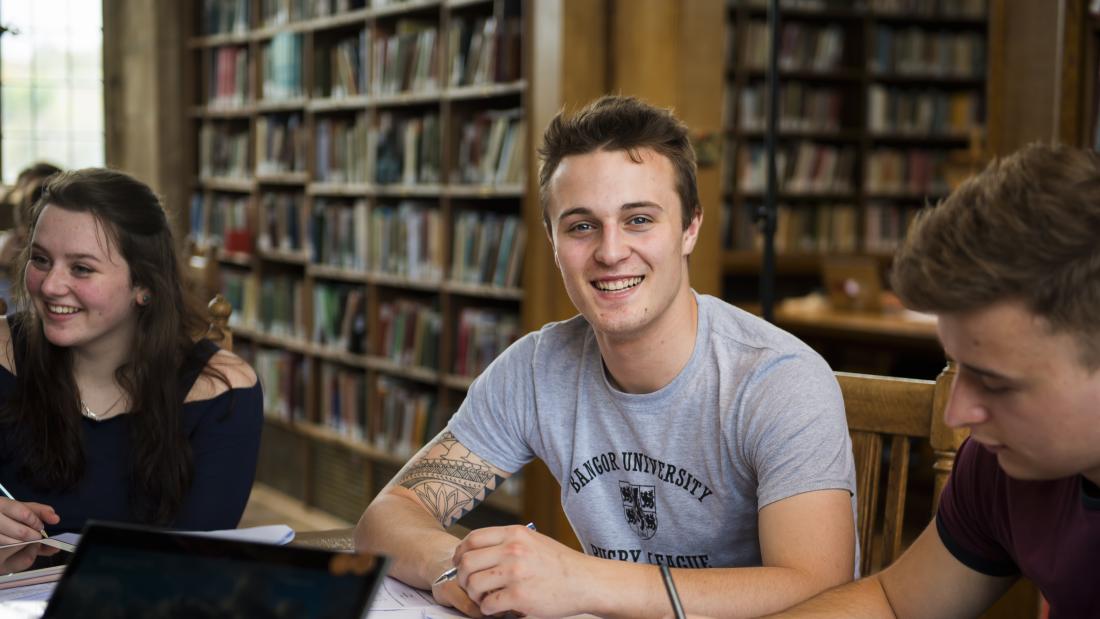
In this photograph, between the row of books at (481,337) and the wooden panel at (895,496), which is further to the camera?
the row of books at (481,337)

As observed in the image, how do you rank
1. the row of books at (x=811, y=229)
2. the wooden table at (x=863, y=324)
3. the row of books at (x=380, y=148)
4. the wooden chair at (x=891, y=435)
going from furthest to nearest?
the row of books at (x=811, y=229) < the wooden table at (x=863, y=324) < the row of books at (x=380, y=148) < the wooden chair at (x=891, y=435)

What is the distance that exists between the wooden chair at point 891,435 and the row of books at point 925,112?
5.16 m

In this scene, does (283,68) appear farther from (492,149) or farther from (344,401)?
(492,149)

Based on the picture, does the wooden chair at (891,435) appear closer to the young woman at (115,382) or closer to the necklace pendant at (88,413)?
the young woman at (115,382)

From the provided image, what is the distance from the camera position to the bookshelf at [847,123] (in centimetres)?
624

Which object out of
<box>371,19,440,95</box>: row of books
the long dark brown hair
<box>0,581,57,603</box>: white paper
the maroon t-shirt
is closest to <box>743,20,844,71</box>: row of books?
<box>371,19,440,95</box>: row of books

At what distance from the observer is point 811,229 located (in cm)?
652

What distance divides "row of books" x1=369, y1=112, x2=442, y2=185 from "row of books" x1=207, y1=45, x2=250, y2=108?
137cm

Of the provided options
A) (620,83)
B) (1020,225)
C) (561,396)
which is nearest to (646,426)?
(561,396)

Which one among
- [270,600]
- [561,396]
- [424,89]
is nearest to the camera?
[270,600]

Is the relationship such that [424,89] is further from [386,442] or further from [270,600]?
[270,600]

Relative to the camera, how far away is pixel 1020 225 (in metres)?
1.01

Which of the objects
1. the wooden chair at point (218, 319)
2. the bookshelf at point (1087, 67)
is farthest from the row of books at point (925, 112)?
the wooden chair at point (218, 319)

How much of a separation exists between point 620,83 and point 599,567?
2547mm
